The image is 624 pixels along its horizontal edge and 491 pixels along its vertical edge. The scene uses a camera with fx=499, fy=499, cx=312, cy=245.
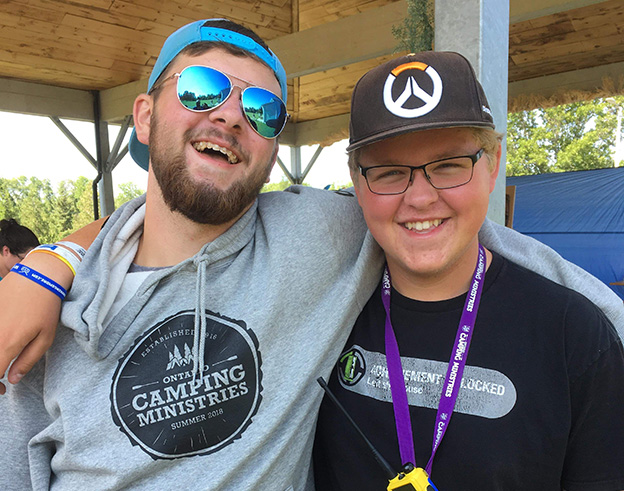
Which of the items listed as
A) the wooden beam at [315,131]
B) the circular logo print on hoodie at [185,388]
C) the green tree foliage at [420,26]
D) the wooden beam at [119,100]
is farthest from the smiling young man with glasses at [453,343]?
the wooden beam at [315,131]

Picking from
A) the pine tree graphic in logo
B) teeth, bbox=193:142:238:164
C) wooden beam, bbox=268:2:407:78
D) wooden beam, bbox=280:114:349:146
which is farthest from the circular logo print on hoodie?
wooden beam, bbox=280:114:349:146

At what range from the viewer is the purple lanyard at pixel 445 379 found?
1.10m

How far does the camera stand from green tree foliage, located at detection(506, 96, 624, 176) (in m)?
17.8

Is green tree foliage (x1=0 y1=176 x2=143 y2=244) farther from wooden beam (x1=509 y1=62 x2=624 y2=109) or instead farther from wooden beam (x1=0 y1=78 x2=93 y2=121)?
wooden beam (x1=509 y1=62 x2=624 y2=109)

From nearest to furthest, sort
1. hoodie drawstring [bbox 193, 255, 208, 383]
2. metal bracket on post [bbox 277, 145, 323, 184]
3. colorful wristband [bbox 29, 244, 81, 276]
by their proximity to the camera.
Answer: hoodie drawstring [bbox 193, 255, 208, 383], colorful wristband [bbox 29, 244, 81, 276], metal bracket on post [bbox 277, 145, 323, 184]

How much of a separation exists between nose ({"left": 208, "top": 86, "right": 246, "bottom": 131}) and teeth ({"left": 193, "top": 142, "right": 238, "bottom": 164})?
0.07 meters

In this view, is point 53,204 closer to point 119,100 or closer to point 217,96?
point 119,100

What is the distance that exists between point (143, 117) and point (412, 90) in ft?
2.86

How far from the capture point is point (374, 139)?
115cm

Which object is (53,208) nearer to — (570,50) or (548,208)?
(548,208)

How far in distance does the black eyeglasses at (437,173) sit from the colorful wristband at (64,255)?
816 mm

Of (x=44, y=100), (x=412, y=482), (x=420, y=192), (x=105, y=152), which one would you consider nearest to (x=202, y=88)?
(x=420, y=192)

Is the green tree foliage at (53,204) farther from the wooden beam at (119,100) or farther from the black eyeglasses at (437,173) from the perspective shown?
the black eyeglasses at (437,173)

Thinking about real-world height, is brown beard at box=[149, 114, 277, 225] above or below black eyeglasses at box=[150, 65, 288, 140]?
below
